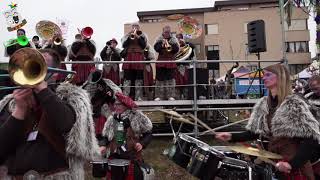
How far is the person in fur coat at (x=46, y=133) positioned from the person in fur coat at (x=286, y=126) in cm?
174

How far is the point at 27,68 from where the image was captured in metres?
2.69

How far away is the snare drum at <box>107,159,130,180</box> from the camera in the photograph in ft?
18.6

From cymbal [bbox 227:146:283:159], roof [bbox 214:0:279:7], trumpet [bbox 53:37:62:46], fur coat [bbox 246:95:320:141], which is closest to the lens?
cymbal [bbox 227:146:283:159]

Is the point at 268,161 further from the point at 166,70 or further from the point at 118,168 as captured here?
the point at 166,70

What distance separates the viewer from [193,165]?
429cm

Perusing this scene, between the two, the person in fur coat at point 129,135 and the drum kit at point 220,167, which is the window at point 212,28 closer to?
the person in fur coat at point 129,135

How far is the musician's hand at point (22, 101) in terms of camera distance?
2783mm

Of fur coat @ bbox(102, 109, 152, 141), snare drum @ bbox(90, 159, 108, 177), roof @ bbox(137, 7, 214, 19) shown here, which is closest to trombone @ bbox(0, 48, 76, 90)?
snare drum @ bbox(90, 159, 108, 177)

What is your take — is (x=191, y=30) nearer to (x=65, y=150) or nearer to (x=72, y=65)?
(x=72, y=65)

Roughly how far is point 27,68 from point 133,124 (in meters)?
3.34

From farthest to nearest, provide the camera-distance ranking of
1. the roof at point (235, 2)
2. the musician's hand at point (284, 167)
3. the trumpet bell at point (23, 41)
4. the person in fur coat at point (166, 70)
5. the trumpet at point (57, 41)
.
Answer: the roof at point (235, 2) → the person in fur coat at point (166, 70) → the trumpet at point (57, 41) → the trumpet bell at point (23, 41) → the musician's hand at point (284, 167)

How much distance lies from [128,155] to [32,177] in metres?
2.78

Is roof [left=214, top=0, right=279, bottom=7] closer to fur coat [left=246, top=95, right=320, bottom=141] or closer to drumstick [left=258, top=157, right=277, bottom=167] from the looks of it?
fur coat [left=246, top=95, right=320, bottom=141]

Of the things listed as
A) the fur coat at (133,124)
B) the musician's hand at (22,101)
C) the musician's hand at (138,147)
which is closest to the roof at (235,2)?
the fur coat at (133,124)
